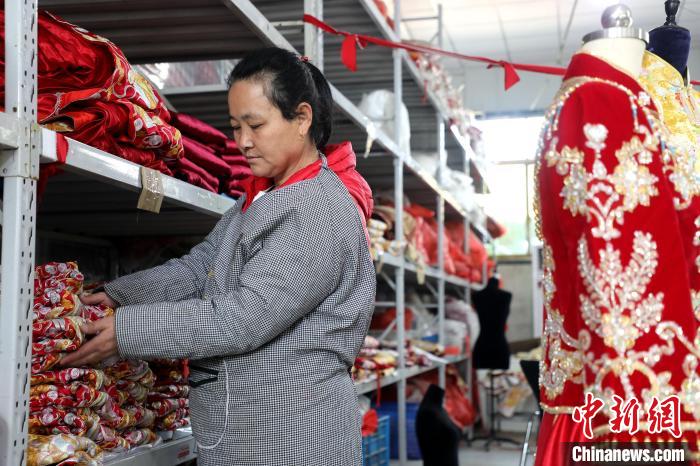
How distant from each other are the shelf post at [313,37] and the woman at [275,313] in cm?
125

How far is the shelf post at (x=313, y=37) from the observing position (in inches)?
128

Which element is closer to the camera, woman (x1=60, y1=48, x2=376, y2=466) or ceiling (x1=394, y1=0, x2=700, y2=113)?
woman (x1=60, y1=48, x2=376, y2=466)

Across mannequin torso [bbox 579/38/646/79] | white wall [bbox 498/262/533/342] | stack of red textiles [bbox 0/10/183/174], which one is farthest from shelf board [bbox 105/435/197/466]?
white wall [bbox 498/262/533/342]

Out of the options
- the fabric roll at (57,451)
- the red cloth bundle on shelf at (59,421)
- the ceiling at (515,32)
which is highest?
the ceiling at (515,32)

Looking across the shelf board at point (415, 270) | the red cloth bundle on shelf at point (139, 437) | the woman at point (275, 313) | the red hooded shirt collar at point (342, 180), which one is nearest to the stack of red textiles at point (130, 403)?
the red cloth bundle on shelf at point (139, 437)

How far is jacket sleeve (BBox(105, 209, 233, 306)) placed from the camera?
2.11 m

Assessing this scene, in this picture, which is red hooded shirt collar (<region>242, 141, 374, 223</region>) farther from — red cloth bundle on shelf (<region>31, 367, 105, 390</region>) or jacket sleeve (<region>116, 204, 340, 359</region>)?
red cloth bundle on shelf (<region>31, 367, 105, 390</region>)

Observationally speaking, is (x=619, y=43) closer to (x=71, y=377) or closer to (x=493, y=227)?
(x=71, y=377)

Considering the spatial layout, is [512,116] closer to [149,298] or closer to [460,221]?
[460,221]

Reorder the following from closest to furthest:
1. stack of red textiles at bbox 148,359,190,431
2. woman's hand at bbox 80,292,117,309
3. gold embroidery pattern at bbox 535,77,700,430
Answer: gold embroidery pattern at bbox 535,77,700,430, woman's hand at bbox 80,292,117,309, stack of red textiles at bbox 148,359,190,431

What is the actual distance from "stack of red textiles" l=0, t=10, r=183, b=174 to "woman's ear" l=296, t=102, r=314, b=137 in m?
0.41

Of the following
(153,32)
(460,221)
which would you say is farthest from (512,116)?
(153,32)

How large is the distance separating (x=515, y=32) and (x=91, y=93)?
30.0 feet

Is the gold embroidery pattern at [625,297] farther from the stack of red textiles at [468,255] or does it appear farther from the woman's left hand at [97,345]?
the stack of red textiles at [468,255]
